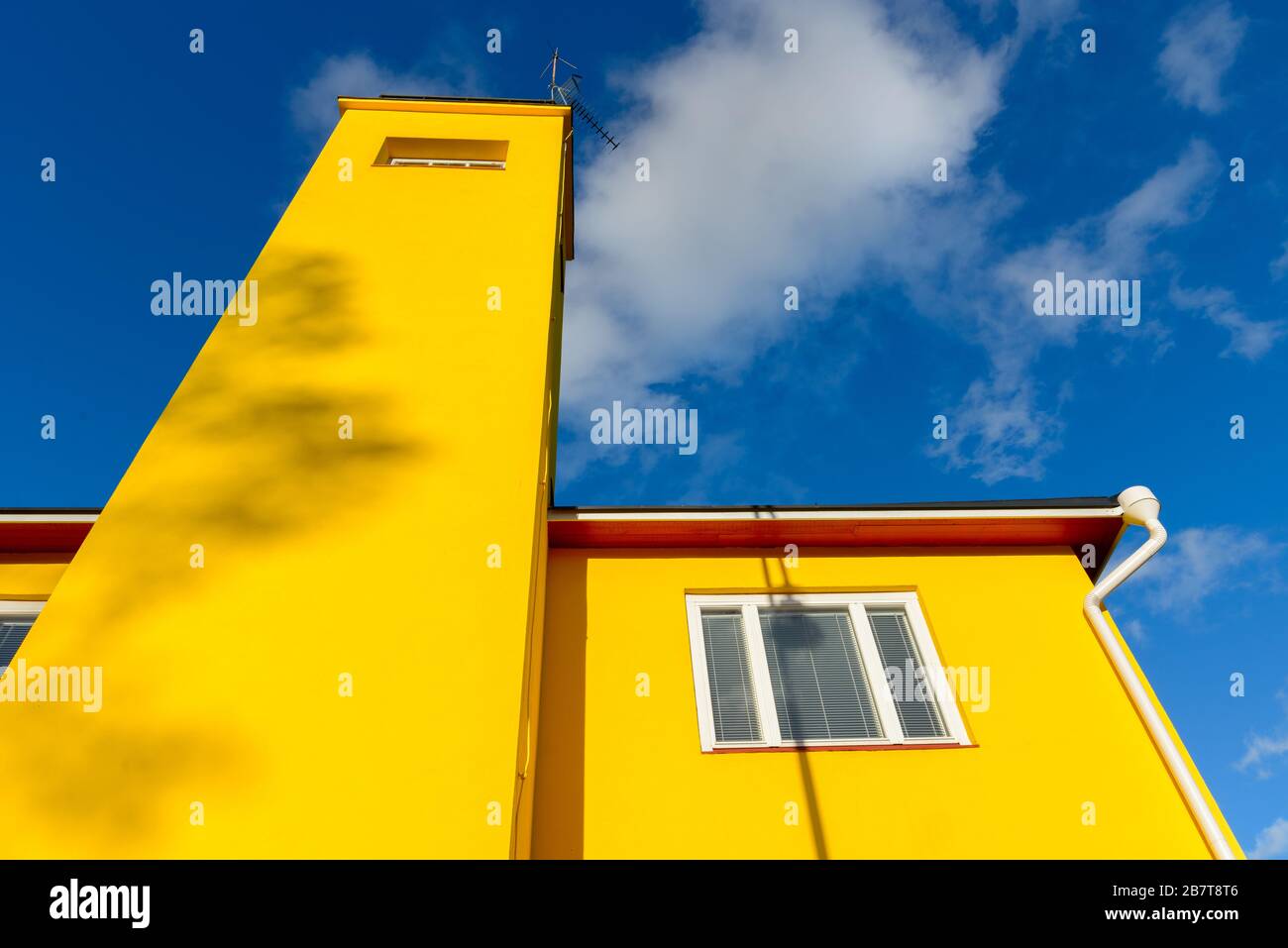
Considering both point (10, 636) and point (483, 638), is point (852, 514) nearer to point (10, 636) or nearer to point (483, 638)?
point (483, 638)

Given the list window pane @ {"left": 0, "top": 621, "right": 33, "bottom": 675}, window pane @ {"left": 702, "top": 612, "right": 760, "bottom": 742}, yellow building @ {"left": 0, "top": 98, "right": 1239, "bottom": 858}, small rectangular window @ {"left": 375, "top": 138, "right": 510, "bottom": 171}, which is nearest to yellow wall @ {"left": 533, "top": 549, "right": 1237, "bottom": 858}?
yellow building @ {"left": 0, "top": 98, "right": 1239, "bottom": 858}

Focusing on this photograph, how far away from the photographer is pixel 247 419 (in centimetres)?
Result: 562

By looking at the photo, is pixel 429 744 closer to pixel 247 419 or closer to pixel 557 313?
pixel 247 419

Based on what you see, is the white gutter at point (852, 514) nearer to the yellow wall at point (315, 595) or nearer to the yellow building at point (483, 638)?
the yellow building at point (483, 638)

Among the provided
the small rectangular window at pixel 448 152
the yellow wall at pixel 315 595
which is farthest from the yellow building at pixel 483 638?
the small rectangular window at pixel 448 152

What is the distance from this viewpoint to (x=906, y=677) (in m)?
6.22

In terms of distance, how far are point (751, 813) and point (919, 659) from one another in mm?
1975

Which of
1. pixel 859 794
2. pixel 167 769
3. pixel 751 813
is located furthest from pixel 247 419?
pixel 859 794

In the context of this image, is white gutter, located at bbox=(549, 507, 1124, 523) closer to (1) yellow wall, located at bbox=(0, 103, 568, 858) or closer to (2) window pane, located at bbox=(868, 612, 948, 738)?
(2) window pane, located at bbox=(868, 612, 948, 738)

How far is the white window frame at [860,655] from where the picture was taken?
5.74 meters

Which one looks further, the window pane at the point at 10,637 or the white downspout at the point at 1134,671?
the window pane at the point at 10,637

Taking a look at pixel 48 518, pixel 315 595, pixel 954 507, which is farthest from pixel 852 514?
pixel 48 518

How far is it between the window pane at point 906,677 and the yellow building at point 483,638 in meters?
0.02

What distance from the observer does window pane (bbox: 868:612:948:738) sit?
19.4 feet
